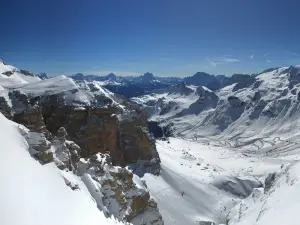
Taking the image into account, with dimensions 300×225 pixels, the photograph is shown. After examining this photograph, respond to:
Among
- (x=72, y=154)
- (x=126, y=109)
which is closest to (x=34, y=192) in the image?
(x=72, y=154)

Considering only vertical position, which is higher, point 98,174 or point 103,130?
point 103,130

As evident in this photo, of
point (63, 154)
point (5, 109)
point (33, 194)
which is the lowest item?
point (63, 154)

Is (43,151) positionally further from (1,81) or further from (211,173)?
(211,173)

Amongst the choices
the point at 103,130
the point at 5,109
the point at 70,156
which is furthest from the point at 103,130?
the point at 70,156

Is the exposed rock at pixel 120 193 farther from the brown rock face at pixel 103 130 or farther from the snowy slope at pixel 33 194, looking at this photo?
the brown rock face at pixel 103 130

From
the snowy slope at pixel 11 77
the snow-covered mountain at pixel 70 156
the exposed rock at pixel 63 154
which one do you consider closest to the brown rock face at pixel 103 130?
the snow-covered mountain at pixel 70 156

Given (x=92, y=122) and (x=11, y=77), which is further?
(x=11, y=77)

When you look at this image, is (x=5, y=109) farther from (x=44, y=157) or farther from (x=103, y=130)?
(x=103, y=130)

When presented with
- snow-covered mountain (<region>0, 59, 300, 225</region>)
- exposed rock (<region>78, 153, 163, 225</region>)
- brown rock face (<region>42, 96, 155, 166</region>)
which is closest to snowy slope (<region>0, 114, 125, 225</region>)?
snow-covered mountain (<region>0, 59, 300, 225</region>)
